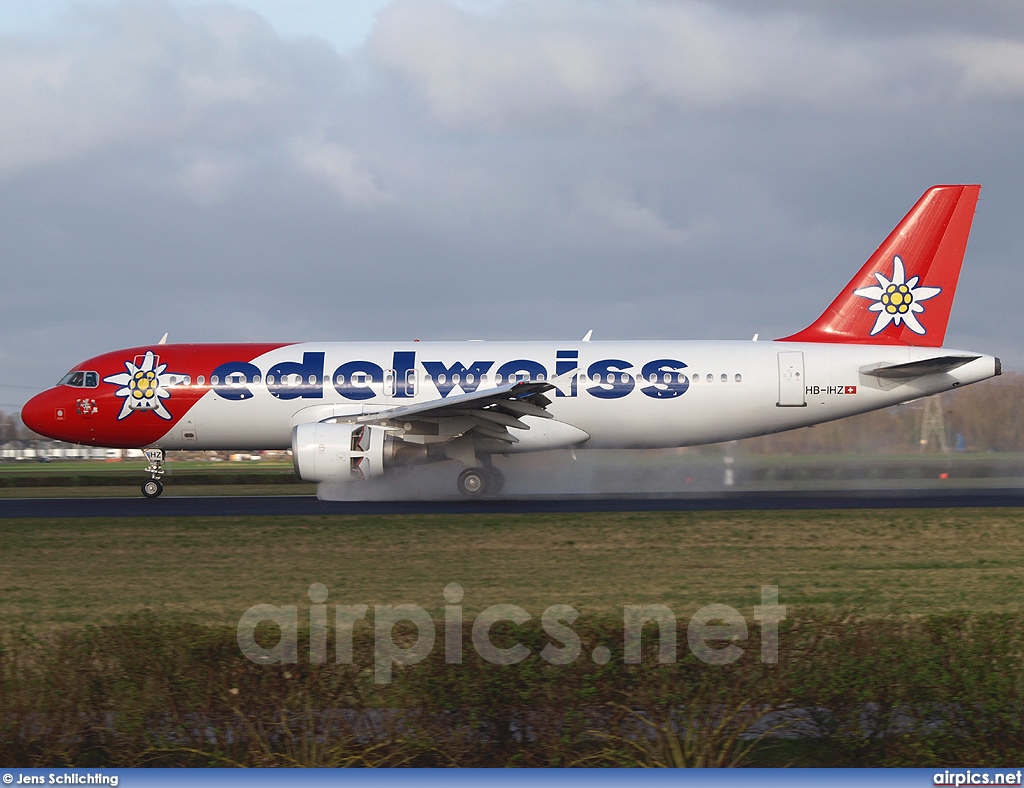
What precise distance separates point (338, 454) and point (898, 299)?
44.1 ft

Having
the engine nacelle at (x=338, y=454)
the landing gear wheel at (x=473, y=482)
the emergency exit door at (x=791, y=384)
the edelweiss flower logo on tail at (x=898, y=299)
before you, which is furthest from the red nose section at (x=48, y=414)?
the edelweiss flower logo on tail at (x=898, y=299)

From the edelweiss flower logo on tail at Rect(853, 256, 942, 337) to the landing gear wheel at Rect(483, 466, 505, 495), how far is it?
937 cm

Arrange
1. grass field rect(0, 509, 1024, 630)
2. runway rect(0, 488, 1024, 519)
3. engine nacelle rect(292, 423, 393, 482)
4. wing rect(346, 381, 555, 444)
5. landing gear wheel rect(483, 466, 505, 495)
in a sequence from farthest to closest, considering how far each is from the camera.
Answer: landing gear wheel rect(483, 466, 505, 495) → wing rect(346, 381, 555, 444) → engine nacelle rect(292, 423, 393, 482) → runway rect(0, 488, 1024, 519) → grass field rect(0, 509, 1024, 630)

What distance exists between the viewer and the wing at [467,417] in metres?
20.9

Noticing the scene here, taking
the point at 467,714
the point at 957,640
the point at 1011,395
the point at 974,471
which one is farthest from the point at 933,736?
the point at 974,471

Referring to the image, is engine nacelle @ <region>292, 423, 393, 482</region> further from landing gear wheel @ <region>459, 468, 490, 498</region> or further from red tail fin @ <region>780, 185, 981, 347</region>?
red tail fin @ <region>780, 185, 981, 347</region>

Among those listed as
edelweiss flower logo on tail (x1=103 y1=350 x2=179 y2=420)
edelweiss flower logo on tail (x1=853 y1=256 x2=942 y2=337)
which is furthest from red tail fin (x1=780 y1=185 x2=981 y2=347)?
edelweiss flower logo on tail (x1=103 y1=350 x2=179 y2=420)

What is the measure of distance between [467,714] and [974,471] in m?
29.5

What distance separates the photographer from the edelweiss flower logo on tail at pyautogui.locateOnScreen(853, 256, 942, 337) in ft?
79.8

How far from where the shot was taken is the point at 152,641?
571cm

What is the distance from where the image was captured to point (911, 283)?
24.5 metres

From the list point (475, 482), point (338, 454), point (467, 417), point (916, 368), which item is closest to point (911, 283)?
point (916, 368)

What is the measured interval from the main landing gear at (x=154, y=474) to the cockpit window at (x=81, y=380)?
2015mm

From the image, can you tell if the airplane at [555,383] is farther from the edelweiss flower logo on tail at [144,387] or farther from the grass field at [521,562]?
the grass field at [521,562]
